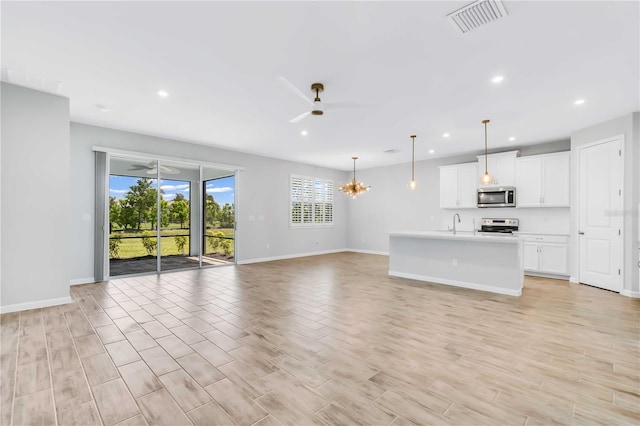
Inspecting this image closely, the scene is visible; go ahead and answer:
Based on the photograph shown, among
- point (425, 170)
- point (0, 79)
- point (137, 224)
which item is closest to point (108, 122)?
point (0, 79)

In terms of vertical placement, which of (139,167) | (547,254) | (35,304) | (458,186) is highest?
(139,167)

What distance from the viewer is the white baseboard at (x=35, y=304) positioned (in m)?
3.67

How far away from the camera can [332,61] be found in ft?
10.0

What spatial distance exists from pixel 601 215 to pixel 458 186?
281cm

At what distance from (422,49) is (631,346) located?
11.7 ft

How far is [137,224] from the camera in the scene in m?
6.36

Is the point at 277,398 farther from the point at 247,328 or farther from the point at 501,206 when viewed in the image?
the point at 501,206

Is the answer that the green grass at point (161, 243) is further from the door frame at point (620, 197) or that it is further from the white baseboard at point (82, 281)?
the door frame at point (620, 197)

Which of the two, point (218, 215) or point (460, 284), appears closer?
point (460, 284)

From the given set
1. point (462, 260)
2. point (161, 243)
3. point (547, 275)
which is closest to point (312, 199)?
point (161, 243)

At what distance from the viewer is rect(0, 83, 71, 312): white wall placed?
3.68m

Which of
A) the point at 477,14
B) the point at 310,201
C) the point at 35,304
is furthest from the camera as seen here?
the point at 310,201

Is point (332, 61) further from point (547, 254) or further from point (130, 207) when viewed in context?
point (547, 254)

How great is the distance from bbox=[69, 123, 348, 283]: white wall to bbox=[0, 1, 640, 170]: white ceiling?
2.16ft
